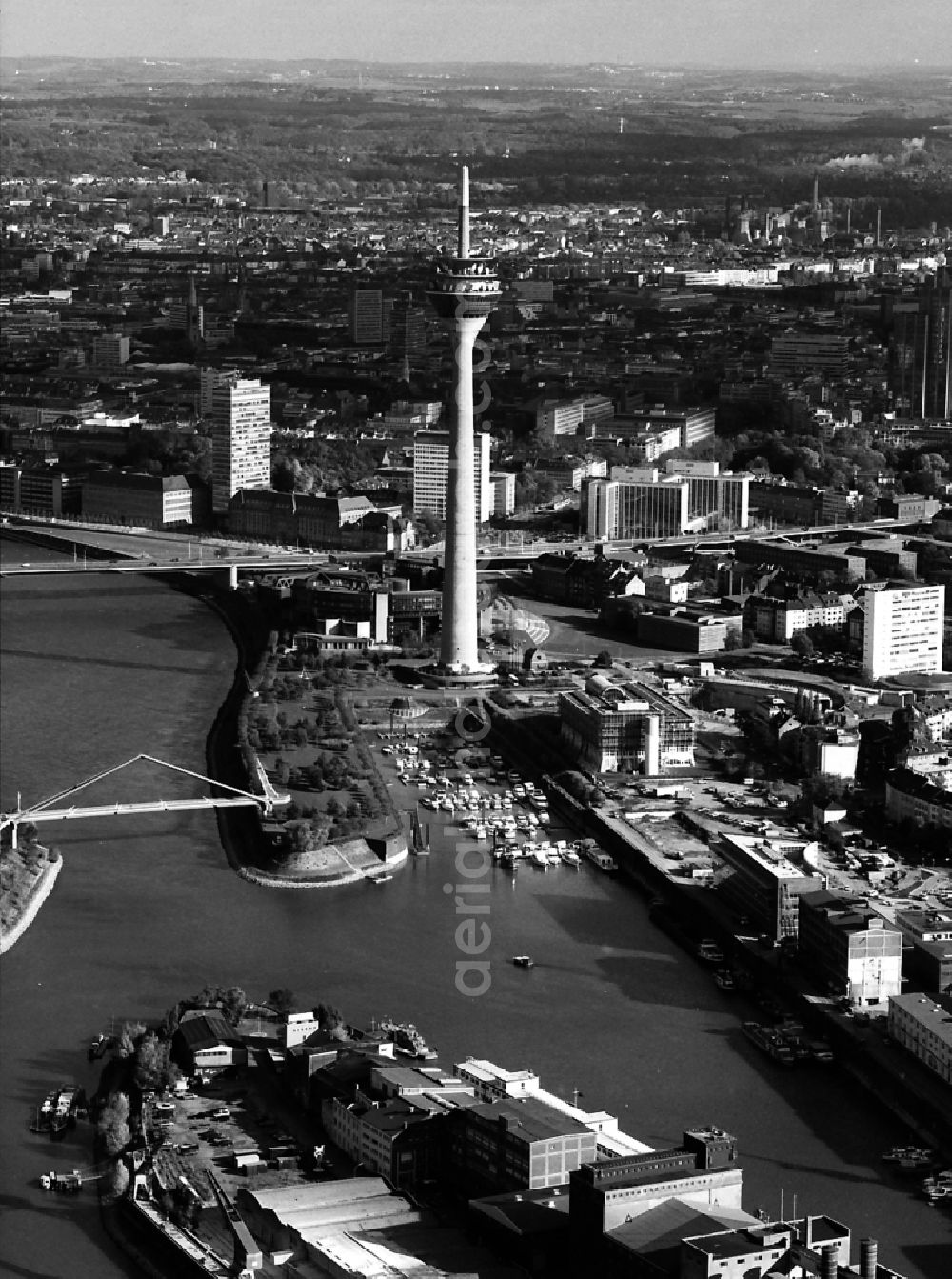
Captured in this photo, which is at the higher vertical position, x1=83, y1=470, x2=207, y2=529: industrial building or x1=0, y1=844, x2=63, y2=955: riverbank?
x1=0, y1=844, x2=63, y2=955: riverbank

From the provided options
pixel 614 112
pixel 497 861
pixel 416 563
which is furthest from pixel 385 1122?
pixel 614 112

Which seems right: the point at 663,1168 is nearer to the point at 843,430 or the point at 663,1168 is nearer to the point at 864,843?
the point at 864,843

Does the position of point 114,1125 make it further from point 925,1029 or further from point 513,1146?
point 925,1029

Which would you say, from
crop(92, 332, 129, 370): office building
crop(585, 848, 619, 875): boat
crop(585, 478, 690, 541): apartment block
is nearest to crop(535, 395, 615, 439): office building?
crop(585, 478, 690, 541): apartment block

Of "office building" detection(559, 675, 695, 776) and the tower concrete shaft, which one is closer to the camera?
"office building" detection(559, 675, 695, 776)

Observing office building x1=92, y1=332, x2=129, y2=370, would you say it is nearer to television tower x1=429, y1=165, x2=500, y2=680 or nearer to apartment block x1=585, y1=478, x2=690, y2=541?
apartment block x1=585, y1=478, x2=690, y2=541

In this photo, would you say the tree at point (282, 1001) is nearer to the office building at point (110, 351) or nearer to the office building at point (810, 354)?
the office building at point (810, 354)

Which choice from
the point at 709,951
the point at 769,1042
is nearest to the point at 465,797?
the point at 709,951

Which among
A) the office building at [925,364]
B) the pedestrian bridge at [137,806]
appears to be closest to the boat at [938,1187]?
the pedestrian bridge at [137,806]

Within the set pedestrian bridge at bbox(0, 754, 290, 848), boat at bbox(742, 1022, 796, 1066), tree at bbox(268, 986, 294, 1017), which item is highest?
tree at bbox(268, 986, 294, 1017)
